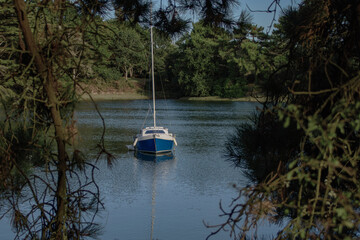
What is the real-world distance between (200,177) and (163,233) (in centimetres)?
488

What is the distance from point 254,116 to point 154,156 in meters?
15.2

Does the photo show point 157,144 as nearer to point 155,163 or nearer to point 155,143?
point 155,143

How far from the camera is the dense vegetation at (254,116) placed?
1730 mm

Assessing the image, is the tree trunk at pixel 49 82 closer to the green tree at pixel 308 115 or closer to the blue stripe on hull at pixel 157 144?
the green tree at pixel 308 115

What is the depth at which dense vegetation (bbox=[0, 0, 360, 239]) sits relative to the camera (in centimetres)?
173

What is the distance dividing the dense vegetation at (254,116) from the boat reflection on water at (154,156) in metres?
13.1

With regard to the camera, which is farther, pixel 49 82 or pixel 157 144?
pixel 157 144

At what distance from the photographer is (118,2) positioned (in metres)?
4.56

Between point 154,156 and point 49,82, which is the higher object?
point 49,82

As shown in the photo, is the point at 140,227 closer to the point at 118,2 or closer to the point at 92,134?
the point at 118,2

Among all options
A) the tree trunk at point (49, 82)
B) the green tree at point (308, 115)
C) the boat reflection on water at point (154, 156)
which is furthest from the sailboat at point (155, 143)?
the tree trunk at point (49, 82)

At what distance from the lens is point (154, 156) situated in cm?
1897

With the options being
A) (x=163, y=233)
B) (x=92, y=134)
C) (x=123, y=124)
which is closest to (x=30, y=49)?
(x=163, y=233)

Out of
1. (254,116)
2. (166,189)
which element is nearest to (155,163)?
(166,189)
